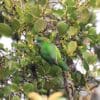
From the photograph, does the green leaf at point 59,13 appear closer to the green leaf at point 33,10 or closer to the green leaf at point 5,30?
the green leaf at point 33,10

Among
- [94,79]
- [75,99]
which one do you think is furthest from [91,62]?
[75,99]

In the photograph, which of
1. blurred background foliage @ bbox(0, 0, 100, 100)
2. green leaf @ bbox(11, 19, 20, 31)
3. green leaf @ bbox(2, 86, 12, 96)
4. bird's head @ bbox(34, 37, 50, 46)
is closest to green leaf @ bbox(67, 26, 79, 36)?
blurred background foliage @ bbox(0, 0, 100, 100)

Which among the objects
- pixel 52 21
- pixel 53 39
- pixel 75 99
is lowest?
Result: pixel 75 99

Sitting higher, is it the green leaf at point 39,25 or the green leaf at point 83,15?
the green leaf at point 83,15

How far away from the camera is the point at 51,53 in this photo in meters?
1.36

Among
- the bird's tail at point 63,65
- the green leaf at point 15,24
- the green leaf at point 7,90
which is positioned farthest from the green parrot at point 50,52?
the green leaf at point 7,90

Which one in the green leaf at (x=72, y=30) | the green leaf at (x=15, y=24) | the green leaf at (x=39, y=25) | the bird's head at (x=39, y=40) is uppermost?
the green leaf at (x=15, y=24)

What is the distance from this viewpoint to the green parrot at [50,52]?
1308 mm

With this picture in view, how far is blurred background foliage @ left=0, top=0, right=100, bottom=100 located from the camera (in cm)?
134

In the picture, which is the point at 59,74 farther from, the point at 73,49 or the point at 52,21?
the point at 52,21

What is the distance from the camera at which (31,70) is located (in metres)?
1.46

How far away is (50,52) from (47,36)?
0.37 feet

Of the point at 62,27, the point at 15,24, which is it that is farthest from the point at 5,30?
the point at 62,27

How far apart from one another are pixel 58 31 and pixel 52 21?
80 mm
